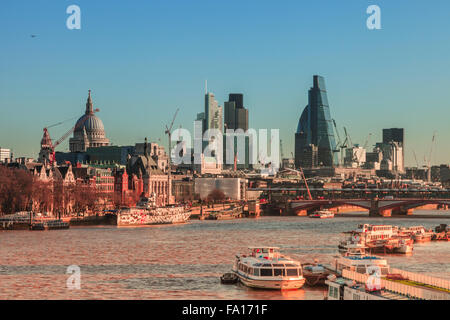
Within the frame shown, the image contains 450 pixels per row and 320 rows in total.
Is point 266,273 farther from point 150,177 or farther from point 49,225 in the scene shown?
point 150,177

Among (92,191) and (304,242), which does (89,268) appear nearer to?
(304,242)

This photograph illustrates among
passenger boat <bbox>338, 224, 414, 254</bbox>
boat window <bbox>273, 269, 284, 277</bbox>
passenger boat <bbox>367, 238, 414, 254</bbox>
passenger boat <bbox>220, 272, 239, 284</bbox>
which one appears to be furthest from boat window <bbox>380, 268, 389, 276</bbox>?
passenger boat <bbox>367, 238, 414, 254</bbox>

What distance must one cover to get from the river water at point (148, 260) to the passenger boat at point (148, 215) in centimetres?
1521

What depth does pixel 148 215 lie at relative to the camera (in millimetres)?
110250

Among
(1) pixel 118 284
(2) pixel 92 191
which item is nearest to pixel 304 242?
(1) pixel 118 284

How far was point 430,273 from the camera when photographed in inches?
1850

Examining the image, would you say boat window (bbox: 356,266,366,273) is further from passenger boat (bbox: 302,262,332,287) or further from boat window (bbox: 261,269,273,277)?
boat window (bbox: 261,269,273,277)

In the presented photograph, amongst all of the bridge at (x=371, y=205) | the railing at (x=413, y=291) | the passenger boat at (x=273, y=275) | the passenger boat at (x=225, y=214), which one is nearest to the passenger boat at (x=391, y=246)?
the passenger boat at (x=273, y=275)

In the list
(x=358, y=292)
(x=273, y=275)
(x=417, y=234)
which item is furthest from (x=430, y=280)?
(x=417, y=234)

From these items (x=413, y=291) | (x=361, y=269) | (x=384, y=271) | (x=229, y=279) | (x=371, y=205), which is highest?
(x=413, y=291)

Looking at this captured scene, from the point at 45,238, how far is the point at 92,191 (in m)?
54.7

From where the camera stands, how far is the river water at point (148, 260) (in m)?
37.9

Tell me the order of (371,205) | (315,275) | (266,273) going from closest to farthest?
(266,273)
(315,275)
(371,205)

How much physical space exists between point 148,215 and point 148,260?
55948 mm
